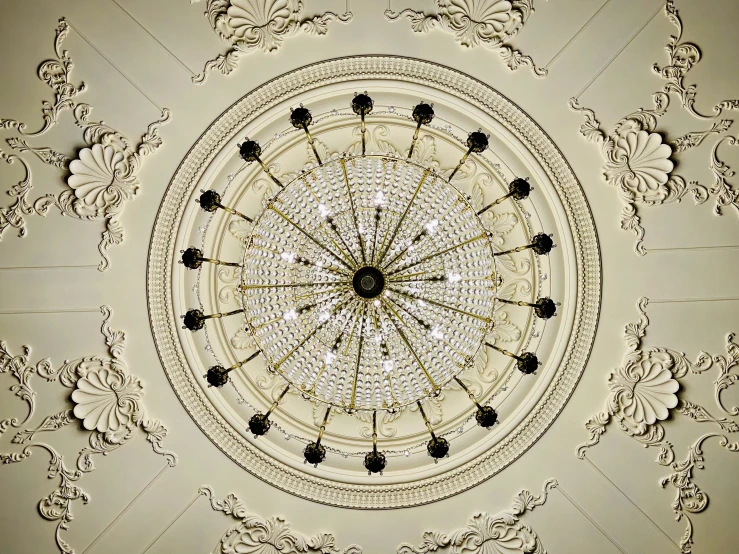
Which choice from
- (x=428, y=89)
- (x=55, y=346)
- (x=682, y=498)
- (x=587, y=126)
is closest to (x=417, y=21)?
(x=428, y=89)

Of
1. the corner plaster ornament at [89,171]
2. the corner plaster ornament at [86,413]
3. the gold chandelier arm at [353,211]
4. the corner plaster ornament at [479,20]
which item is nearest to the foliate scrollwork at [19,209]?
the corner plaster ornament at [89,171]

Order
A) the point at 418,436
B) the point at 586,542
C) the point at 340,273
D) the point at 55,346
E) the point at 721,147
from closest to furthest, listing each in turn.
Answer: the point at 340,273 → the point at 721,147 → the point at 55,346 → the point at 586,542 → the point at 418,436

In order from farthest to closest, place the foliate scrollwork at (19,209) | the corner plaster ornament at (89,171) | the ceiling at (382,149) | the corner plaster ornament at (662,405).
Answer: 1. the corner plaster ornament at (662,405)
2. the foliate scrollwork at (19,209)
3. the corner plaster ornament at (89,171)
4. the ceiling at (382,149)

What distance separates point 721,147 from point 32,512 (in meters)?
6.55

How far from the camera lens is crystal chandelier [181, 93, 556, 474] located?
391 cm

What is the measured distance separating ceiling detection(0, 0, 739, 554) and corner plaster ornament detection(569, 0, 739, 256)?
0.02 meters

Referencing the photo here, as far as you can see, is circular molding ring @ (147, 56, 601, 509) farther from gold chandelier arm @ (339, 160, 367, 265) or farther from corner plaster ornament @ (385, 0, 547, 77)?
gold chandelier arm @ (339, 160, 367, 265)

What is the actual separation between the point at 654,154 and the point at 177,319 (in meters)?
4.27

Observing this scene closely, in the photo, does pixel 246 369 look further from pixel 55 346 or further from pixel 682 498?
pixel 682 498

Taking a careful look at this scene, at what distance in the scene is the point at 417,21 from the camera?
4.15m

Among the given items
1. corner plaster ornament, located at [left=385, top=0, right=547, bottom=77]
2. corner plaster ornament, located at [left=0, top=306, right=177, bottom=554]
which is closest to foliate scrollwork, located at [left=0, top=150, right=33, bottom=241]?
corner plaster ornament, located at [left=0, top=306, right=177, bottom=554]

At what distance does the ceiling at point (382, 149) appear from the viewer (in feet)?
13.7

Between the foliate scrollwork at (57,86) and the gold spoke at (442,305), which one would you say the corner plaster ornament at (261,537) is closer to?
the gold spoke at (442,305)

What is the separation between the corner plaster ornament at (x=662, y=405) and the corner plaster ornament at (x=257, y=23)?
354 centimetres
